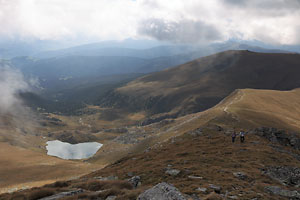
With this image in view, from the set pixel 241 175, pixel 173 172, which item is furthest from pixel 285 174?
pixel 173 172

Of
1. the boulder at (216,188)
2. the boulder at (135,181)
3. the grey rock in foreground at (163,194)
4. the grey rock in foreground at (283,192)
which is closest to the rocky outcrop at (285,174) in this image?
the grey rock in foreground at (283,192)

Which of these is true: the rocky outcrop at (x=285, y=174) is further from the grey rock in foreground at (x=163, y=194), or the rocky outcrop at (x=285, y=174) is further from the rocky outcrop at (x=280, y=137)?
the rocky outcrop at (x=280, y=137)

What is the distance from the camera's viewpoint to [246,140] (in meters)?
48.9

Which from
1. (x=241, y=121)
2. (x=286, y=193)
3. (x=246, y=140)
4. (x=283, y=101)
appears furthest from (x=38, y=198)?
(x=283, y=101)

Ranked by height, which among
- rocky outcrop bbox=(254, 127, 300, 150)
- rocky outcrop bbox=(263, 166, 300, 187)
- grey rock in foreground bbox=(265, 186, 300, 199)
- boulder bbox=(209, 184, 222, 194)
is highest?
boulder bbox=(209, 184, 222, 194)

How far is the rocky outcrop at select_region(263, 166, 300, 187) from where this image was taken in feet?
88.3

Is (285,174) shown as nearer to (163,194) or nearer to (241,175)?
(241,175)

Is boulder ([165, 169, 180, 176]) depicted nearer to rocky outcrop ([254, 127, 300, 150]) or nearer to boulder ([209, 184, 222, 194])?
boulder ([209, 184, 222, 194])

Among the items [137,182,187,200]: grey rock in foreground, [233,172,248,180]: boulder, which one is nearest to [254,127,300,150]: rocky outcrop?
[233,172,248,180]: boulder

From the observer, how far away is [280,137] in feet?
175

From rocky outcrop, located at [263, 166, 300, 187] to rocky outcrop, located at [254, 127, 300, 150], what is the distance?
21.2m

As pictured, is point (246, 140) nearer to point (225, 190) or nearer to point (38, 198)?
point (225, 190)

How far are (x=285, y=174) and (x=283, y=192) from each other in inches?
362

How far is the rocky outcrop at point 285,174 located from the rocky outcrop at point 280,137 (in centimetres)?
2123
